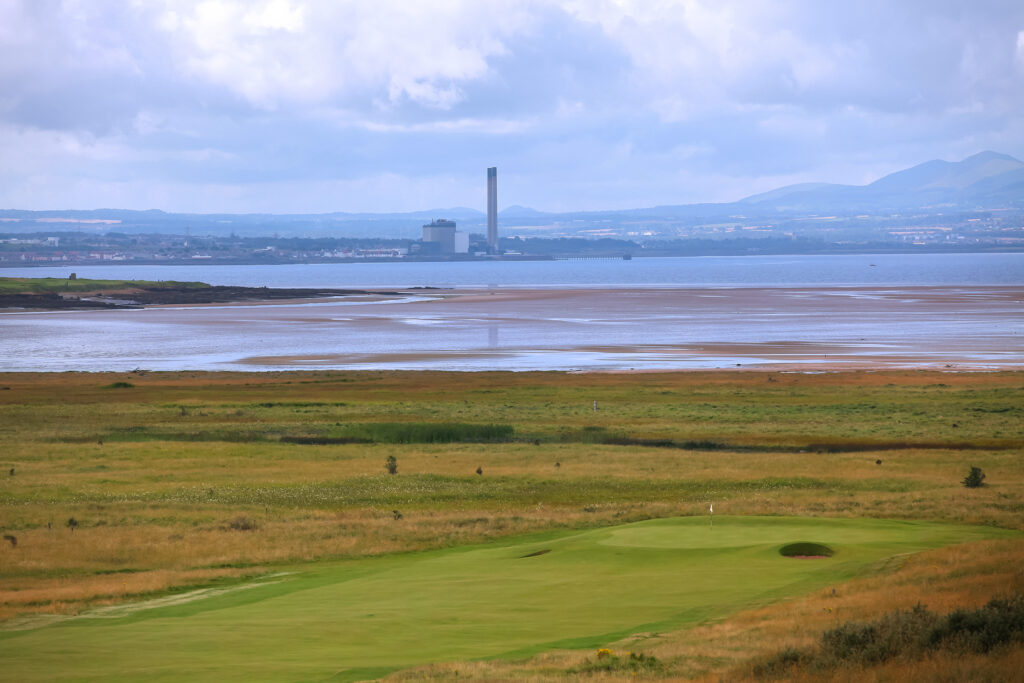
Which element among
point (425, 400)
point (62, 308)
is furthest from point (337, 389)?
point (62, 308)

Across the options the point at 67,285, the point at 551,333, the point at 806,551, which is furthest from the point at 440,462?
the point at 67,285

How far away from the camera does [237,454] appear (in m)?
34.3

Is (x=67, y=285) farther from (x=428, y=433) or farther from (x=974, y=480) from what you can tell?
(x=974, y=480)

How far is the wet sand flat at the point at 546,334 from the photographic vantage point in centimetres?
6688

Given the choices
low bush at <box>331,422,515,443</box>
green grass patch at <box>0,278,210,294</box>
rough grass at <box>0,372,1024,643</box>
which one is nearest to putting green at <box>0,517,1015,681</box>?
rough grass at <box>0,372,1024,643</box>

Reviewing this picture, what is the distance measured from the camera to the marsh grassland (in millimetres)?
11742

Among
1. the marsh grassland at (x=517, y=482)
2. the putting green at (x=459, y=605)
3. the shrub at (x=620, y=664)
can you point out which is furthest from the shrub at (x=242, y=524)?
the shrub at (x=620, y=664)

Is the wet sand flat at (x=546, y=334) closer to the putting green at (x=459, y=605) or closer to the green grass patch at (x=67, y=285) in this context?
the green grass patch at (x=67, y=285)

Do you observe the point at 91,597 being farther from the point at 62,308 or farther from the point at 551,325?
the point at 62,308

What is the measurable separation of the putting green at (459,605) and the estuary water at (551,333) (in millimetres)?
44603

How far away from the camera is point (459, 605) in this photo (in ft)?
44.8

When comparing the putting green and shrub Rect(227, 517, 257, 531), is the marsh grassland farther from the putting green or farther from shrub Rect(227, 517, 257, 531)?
the putting green

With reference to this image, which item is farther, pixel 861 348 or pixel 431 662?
pixel 861 348

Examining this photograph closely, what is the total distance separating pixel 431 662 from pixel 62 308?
120558mm
